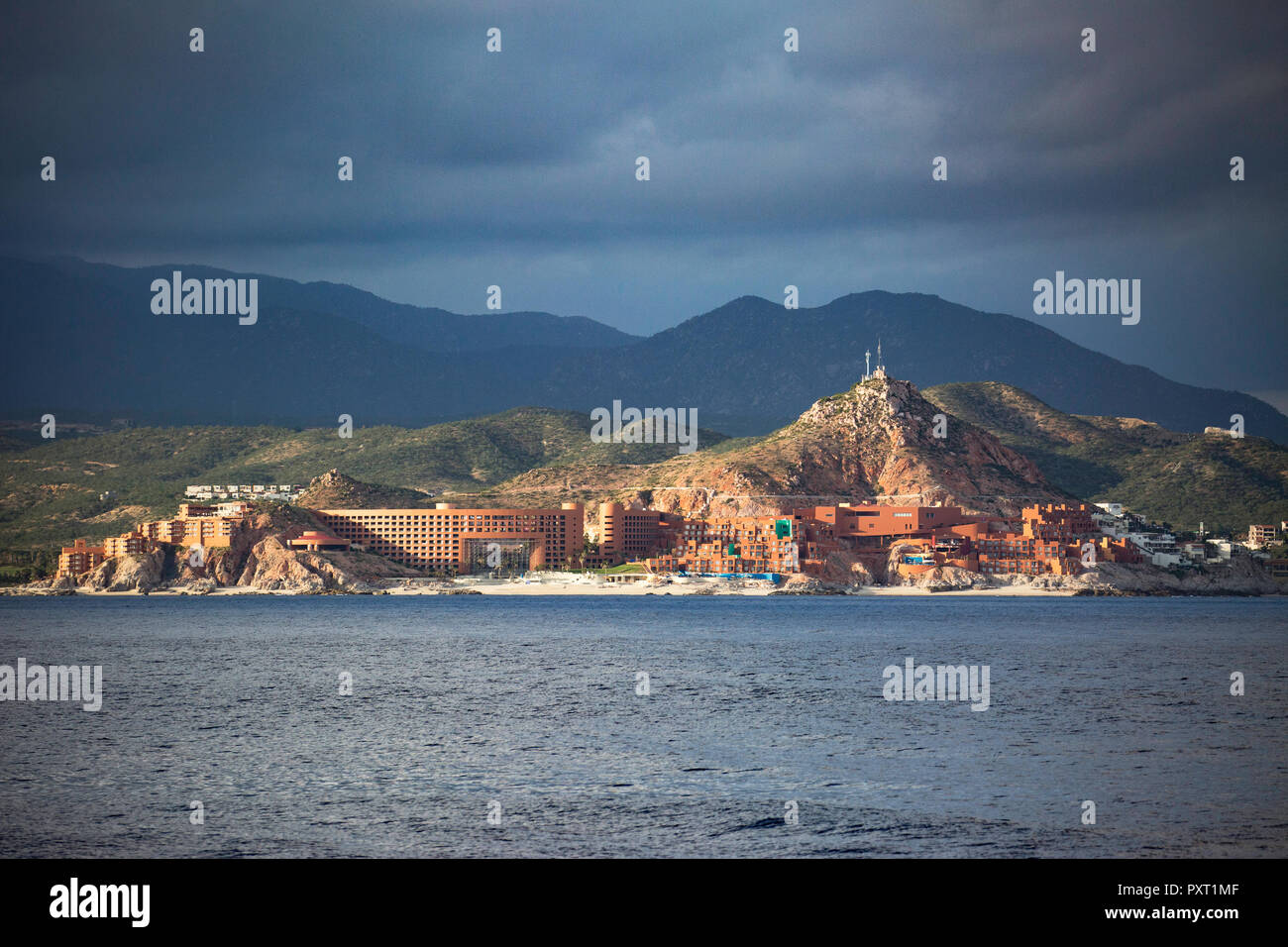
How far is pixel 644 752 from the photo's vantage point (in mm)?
44000

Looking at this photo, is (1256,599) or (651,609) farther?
(1256,599)

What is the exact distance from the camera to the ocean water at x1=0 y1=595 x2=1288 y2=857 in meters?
30.9

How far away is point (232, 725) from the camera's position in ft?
169

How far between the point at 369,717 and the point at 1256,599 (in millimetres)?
179767

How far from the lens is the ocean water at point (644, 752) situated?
30.9 m

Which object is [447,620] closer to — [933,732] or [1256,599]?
[933,732]
